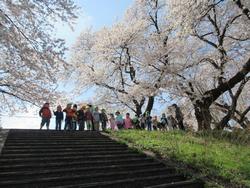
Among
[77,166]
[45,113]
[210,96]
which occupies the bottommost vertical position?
[77,166]

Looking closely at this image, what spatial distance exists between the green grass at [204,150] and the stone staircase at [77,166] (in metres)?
0.87

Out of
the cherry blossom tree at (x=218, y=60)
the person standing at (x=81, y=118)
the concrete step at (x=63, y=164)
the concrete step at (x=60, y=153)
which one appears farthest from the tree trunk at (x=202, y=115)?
the concrete step at (x=63, y=164)

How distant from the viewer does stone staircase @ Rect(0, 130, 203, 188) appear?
426 inches

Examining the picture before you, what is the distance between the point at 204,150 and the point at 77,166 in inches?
197

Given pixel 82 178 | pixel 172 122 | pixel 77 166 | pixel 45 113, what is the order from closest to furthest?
pixel 82 178, pixel 77 166, pixel 45 113, pixel 172 122

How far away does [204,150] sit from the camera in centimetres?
1560


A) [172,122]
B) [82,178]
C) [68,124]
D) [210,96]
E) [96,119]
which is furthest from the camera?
[172,122]

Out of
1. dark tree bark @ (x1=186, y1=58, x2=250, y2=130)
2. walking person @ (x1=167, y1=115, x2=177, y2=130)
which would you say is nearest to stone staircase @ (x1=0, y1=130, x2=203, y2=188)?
dark tree bark @ (x1=186, y1=58, x2=250, y2=130)

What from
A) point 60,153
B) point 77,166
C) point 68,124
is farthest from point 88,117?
point 77,166

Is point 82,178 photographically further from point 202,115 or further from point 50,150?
point 202,115

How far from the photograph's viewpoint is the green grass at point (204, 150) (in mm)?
13180

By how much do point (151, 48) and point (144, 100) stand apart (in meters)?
4.11

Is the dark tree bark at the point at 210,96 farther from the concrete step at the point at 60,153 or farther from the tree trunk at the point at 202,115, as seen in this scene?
the concrete step at the point at 60,153

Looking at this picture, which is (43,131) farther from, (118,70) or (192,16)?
(118,70)
